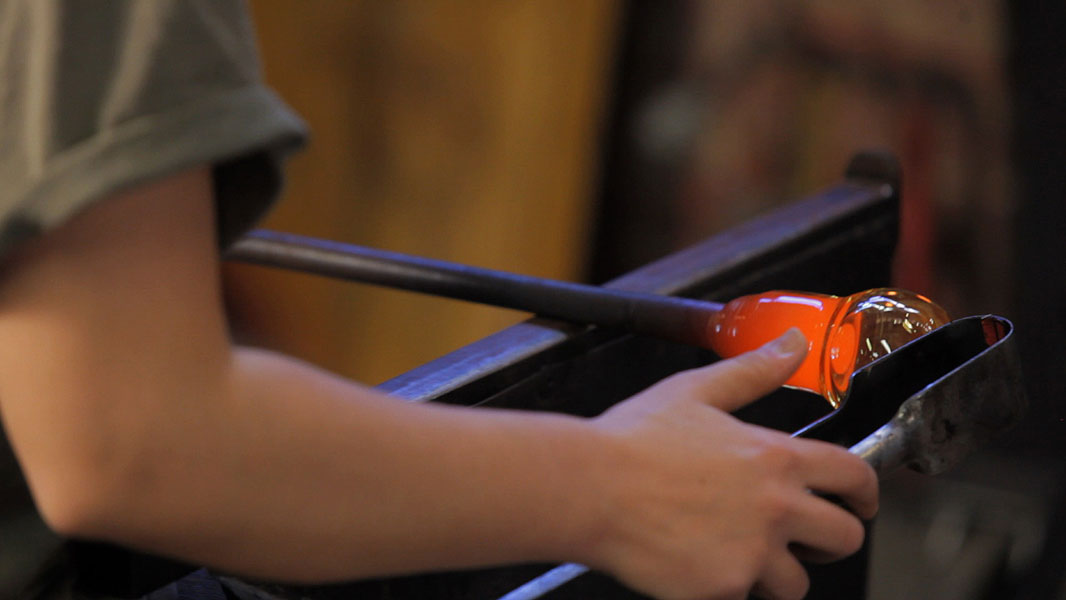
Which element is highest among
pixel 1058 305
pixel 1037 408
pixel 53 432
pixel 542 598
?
pixel 53 432

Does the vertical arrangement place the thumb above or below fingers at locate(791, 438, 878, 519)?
above

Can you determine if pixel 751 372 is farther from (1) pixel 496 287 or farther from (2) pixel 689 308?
(1) pixel 496 287

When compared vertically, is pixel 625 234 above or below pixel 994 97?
below

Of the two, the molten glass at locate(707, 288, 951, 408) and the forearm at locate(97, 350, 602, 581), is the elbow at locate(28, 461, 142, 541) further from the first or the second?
the molten glass at locate(707, 288, 951, 408)

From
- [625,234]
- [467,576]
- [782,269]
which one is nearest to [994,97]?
[625,234]

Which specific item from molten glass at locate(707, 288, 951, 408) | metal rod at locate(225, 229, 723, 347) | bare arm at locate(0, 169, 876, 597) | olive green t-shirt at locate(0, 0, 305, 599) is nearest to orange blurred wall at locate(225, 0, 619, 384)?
metal rod at locate(225, 229, 723, 347)

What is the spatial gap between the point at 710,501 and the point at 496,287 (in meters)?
0.35

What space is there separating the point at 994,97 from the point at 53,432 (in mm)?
1429

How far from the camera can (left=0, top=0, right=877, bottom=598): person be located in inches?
13.4

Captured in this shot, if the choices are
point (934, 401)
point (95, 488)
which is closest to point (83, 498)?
point (95, 488)

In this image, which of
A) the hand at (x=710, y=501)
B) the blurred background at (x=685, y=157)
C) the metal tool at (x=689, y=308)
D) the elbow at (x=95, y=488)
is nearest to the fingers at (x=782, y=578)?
the hand at (x=710, y=501)

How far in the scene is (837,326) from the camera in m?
0.59

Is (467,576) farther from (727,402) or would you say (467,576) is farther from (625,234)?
(625,234)

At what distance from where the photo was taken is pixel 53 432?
0.35 metres
